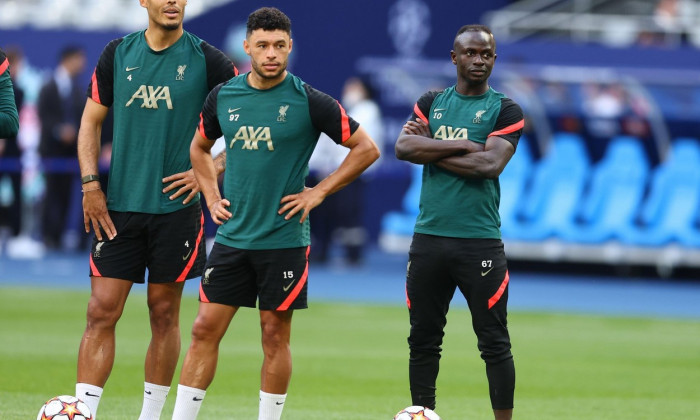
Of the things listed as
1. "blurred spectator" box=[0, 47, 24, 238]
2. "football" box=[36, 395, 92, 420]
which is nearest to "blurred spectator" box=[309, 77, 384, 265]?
"blurred spectator" box=[0, 47, 24, 238]

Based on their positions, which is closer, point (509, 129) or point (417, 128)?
point (509, 129)

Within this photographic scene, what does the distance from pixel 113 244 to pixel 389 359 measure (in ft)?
16.1

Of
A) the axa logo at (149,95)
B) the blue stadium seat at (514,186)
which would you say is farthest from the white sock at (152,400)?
the blue stadium seat at (514,186)

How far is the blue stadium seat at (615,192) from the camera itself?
20.0 metres

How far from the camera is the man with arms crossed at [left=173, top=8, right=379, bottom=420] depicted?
24.0ft

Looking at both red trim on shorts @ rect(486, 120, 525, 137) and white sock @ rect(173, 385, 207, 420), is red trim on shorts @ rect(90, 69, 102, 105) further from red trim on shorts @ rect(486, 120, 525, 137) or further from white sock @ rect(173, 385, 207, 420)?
red trim on shorts @ rect(486, 120, 525, 137)

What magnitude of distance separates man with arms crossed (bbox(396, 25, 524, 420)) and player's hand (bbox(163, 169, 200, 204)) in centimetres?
126

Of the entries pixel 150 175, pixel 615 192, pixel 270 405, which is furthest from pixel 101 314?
pixel 615 192

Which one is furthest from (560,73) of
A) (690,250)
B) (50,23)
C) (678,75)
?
(50,23)

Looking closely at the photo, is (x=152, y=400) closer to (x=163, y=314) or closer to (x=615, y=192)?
(x=163, y=314)

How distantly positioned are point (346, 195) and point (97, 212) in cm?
1289

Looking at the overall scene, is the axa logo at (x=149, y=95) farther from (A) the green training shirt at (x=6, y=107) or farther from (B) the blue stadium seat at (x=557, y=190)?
(B) the blue stadium seat at (x=557, y=190)

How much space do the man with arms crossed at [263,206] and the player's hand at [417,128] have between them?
456 mm

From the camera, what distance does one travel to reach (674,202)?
19859 millimetres
